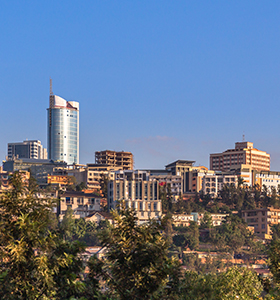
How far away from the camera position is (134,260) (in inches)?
880

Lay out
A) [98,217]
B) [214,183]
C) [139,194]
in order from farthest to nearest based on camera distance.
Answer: [214,183] → [139,194] → [98,217]

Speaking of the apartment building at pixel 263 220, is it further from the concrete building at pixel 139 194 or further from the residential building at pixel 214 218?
the concrete building at pixel 139 194

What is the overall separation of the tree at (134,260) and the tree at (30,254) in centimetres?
161

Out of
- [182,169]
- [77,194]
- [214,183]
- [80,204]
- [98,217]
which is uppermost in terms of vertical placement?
[182,169]

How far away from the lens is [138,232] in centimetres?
2298

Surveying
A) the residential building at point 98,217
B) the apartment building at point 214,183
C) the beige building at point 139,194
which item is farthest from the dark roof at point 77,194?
the apartment building at point 214,183

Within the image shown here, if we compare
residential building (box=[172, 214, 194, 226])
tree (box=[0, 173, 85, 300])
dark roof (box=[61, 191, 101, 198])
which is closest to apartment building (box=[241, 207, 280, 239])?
residential building (box=[172, 214, 194, 226])

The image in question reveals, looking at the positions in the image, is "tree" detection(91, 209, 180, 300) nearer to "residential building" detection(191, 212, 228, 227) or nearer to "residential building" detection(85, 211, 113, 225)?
"residential building" detection(85, 211, 113, 225)

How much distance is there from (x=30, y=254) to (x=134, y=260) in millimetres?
4137

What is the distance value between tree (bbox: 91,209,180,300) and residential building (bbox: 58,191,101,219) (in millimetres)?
130176

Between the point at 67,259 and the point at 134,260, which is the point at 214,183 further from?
the point at 67,259

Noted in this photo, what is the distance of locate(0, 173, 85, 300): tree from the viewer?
795 inches

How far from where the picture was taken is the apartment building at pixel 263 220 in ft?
497

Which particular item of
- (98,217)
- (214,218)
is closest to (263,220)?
(214,218)
